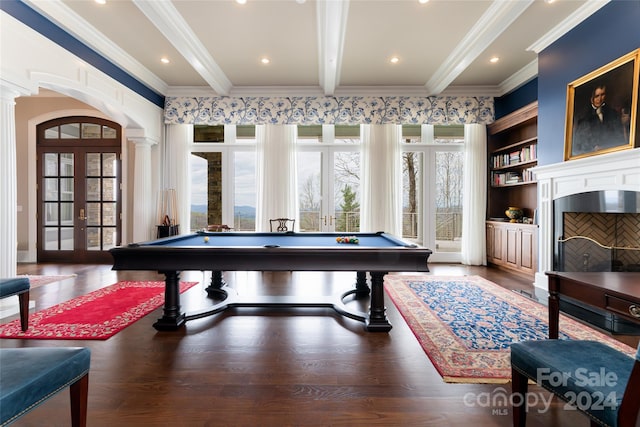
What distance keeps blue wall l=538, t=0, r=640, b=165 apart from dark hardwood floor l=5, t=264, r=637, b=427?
3.37 meters

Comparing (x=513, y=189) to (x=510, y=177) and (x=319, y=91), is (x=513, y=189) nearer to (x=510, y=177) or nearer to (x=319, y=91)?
(x=510, y=177)

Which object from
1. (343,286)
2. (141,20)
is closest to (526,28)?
(343,286)

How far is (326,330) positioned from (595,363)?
6.17 feet

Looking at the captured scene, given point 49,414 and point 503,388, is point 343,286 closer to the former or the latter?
point 503,388

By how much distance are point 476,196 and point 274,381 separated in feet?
17.7

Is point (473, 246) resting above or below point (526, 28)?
below

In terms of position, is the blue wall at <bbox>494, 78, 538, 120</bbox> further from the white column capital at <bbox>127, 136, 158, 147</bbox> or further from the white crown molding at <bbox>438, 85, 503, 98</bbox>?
the white column capital at <bbox>127, 136, 158, 147</bbox>

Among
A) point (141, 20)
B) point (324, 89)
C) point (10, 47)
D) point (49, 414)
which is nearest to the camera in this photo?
point (49, 414)

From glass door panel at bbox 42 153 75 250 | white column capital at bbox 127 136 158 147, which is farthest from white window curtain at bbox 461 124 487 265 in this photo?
glass door panel at bbox 42 153 75 250

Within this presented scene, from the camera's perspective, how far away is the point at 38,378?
117cm

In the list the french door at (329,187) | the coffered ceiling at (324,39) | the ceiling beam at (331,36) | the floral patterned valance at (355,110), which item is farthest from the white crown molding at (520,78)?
the ceiling beam at (331,36)

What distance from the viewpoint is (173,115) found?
Answer: 18.9ft

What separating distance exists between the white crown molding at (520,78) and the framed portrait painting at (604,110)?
52.9 inches

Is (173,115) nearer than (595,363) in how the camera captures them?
No
